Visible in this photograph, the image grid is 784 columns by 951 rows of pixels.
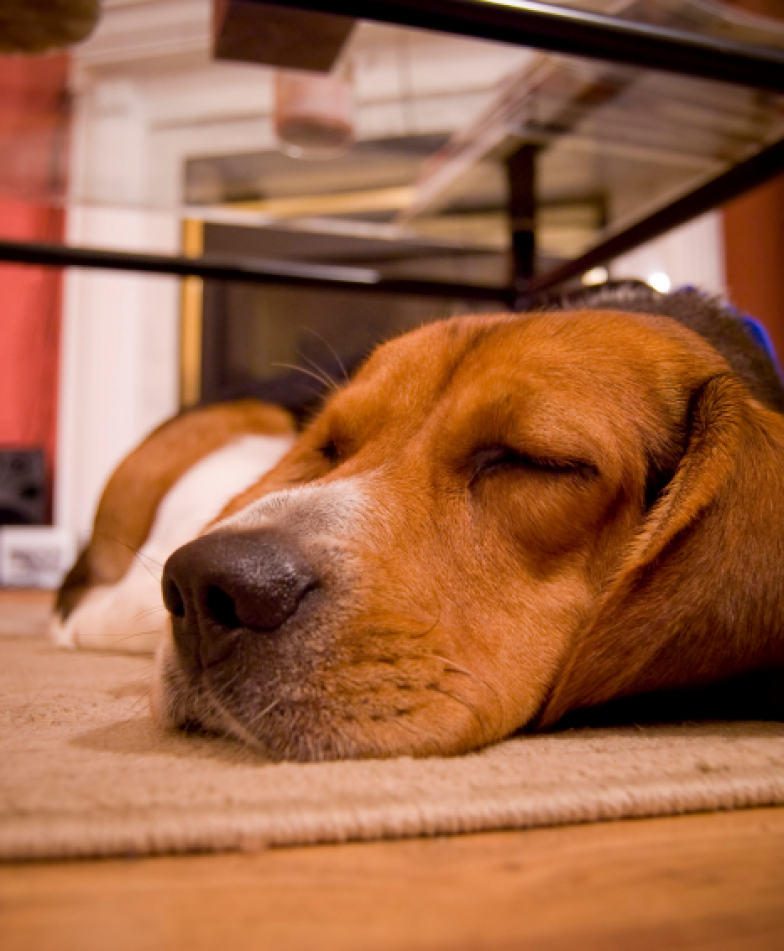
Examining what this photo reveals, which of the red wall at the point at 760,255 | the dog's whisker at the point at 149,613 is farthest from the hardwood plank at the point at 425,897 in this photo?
the red wall at the point at 760,255

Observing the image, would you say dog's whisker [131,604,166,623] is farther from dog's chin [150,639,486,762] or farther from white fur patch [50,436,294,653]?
dog's chin [150,639,486,762]

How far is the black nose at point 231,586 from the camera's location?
3.64 feet

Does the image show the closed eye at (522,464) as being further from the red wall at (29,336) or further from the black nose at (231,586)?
the red wall at (29,336)

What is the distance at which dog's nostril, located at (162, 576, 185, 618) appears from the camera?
46.6 inches

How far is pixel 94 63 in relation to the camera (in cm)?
312

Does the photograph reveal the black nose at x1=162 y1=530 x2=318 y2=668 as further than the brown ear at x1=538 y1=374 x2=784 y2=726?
No

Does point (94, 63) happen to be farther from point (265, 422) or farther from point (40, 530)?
point (40, 530)

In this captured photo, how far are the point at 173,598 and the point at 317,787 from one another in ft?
1.25

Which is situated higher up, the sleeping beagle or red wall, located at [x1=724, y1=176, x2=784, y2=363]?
red wall, located at [x1=724, y1=176, x2=784, y2=363]

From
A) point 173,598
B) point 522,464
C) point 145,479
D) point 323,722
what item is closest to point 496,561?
point 522,464

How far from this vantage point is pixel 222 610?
45.4 inches

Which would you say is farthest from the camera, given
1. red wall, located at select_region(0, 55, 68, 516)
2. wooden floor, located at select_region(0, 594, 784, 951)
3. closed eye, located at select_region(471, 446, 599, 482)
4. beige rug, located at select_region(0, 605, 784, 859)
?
red wall, located at select_region(0, 55, 68, 516)

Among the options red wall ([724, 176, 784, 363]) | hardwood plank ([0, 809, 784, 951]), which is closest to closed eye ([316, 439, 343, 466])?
hardwood plank ([0, 809, 784, 951])

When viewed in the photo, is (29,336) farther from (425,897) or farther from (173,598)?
(425,897)
